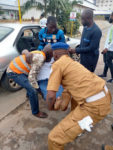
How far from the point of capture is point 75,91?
4.78 ft

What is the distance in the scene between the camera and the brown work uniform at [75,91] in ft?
4.62

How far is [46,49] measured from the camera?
85.9 inches

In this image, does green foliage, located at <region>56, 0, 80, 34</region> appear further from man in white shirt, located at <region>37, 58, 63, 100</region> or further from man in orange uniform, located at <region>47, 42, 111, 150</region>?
man in orange uniform, located at <region>47, 42, 111, 150</region>

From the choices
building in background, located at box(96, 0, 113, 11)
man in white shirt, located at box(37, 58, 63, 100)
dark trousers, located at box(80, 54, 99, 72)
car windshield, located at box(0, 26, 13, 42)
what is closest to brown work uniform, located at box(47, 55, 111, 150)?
man in white shirt, located at box(37, 58, 63, 100)

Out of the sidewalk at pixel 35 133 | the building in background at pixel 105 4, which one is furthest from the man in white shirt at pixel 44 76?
the building in background at pixel 105 4

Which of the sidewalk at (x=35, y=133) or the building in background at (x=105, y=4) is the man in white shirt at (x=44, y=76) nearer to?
the sidewalk at (x=35, y=133)

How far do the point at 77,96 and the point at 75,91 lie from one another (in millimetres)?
57

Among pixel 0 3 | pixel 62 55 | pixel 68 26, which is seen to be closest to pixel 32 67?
pixel 62 55

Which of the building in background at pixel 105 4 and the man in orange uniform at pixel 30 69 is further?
the building in background at pixel 105 4

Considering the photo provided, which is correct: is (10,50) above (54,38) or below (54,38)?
below

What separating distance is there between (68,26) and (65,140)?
14.2 metres

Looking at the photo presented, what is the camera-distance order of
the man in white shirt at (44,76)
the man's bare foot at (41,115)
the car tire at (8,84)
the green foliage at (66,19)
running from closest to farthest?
the man in white shirt at (44,76)
the man's bare foot at (41,115)
the car tire at (8,84)
the green foliage at (66,19)

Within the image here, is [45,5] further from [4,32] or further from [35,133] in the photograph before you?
[35,133]

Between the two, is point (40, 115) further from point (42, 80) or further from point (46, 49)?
point (46, 49)
